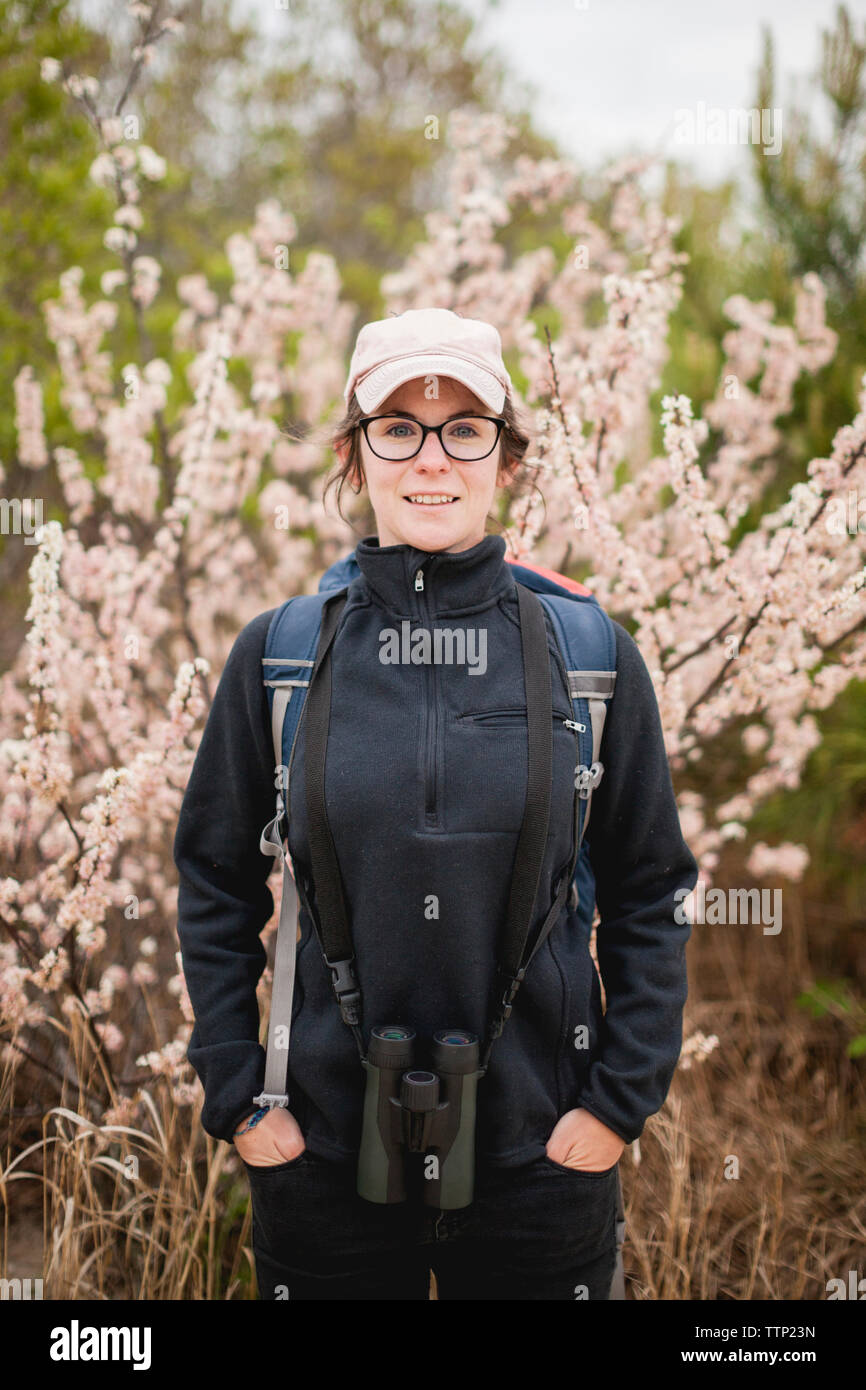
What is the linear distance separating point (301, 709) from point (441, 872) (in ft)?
1.12

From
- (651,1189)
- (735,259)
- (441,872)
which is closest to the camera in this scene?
(441,872)

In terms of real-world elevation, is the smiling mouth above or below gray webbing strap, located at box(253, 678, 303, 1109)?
above

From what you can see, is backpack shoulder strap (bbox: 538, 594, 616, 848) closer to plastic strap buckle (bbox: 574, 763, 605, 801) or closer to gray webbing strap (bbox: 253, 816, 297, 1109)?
plastic strap buckle (bbox: 574, 763, 605, 801)

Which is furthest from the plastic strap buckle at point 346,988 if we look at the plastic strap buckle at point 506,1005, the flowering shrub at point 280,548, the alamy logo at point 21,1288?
the alamy logo at point 21,1288

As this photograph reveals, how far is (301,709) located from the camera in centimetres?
151

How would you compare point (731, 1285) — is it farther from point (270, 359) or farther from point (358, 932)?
point (270, 359)

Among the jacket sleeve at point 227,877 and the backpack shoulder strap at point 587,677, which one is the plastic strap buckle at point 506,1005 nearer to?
the backpack shoulder strap at point 587,677

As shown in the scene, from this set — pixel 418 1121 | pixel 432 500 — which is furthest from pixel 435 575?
pixel 418 1121

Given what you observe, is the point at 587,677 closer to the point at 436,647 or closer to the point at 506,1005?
the point at 436,647
